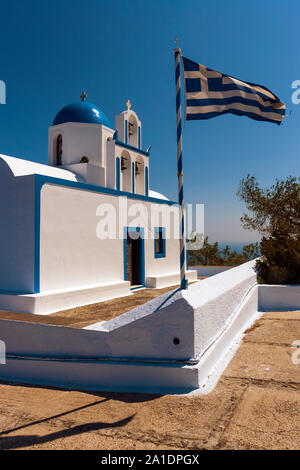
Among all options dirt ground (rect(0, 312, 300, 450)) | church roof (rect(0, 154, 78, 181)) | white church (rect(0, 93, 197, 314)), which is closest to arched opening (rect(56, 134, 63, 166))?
white church (rect(0, 93, 197, 314))

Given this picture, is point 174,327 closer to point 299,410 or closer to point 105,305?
point 299,410

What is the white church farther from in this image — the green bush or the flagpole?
the flagpole

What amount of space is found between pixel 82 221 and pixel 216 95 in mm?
5326

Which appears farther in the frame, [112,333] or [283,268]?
[283,268]

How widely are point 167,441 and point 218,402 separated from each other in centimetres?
91

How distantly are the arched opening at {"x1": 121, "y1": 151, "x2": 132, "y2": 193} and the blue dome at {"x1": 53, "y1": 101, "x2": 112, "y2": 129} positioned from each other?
58.9 inches

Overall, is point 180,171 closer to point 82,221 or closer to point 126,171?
point 82,221

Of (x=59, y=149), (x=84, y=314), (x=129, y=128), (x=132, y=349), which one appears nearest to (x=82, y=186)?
(x=59, y=149)

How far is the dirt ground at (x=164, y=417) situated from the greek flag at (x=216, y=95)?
151 inches

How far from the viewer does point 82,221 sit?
30.5 ft

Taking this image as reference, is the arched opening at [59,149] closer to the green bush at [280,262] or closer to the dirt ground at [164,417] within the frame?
the green bush at [280,262]

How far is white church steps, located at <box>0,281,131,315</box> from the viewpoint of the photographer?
7.47m
